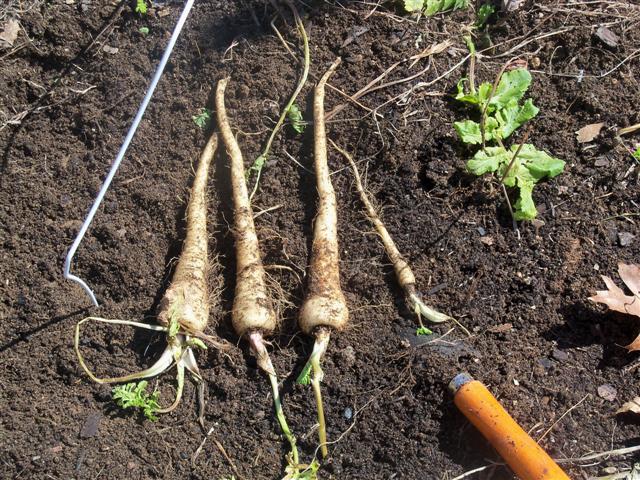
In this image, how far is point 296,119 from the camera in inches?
127

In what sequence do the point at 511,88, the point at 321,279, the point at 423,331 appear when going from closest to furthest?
1. the point at 423,331
2. the point at 321,279
3. the point at 511,88

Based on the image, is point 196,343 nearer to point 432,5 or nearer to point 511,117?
point 511,117

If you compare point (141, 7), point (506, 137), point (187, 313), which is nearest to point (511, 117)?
point (506, 137)

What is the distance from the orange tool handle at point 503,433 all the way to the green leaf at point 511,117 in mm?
1331

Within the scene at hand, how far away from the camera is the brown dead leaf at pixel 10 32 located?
347 centimetres

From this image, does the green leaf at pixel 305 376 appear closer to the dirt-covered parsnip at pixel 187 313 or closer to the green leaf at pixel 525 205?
the dirt-covered parsnip at pixel 187 313

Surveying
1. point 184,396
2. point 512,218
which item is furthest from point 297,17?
point 184,396

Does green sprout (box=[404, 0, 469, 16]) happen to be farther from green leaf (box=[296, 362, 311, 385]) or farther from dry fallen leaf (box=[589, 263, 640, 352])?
green leaf (box=[296, 362, 311, 385])

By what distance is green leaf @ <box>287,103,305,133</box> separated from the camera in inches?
127

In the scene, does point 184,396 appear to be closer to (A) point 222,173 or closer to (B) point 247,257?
(B) point 247,257

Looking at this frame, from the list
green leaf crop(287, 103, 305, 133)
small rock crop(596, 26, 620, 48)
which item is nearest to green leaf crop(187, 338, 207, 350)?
green leaf crop(287, 103, 305, 133)

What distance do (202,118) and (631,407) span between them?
2586mm

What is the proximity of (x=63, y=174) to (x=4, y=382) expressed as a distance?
1115mm

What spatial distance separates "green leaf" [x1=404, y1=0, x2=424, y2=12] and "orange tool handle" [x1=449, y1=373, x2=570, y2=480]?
2.09 meters
